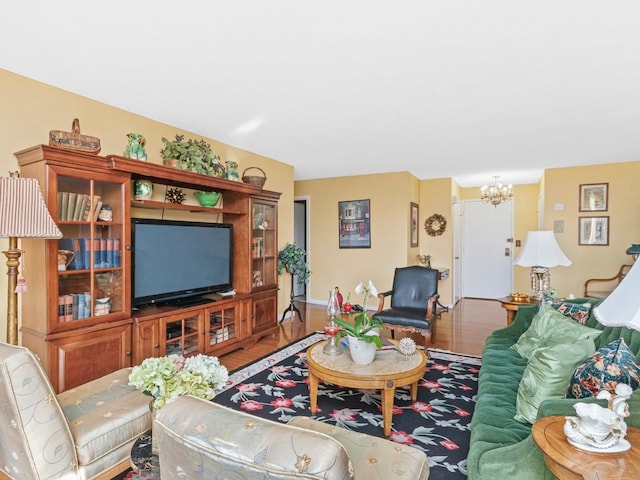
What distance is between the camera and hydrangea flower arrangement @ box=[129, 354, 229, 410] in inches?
53.6

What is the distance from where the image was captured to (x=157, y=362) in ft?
4.67

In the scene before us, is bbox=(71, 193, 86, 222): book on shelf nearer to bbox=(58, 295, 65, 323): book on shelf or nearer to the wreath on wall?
bbox=(58, 295, 65, 323): book on shelf

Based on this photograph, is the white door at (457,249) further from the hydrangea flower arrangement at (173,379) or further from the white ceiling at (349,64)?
the hydrangea flower arrangement at (173,379)

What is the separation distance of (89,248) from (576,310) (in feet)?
11.7

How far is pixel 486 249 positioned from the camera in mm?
7297

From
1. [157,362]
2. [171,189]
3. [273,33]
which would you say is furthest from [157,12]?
[171,189]

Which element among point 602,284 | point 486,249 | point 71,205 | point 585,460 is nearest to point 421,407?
point 585,460

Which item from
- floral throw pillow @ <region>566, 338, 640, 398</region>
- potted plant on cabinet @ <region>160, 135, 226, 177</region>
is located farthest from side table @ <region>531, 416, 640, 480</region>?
potted plant on cabinet @ <region>160, 135, 226, 177</region>

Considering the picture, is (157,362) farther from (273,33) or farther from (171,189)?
(171,189)

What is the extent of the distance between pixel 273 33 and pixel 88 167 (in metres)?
1.62

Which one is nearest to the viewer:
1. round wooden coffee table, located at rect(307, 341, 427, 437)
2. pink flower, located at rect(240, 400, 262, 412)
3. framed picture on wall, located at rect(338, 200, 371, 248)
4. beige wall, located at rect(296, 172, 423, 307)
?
round wooden coffee table, located at rect(307, 341, 427, 437)

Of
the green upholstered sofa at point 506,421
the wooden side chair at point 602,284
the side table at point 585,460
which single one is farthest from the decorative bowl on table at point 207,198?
the wooden side chair at point 602,284

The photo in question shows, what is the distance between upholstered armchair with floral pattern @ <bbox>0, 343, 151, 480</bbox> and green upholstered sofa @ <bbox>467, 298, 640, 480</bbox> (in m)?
1.61

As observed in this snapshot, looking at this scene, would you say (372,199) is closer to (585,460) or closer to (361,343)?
(361,343)
